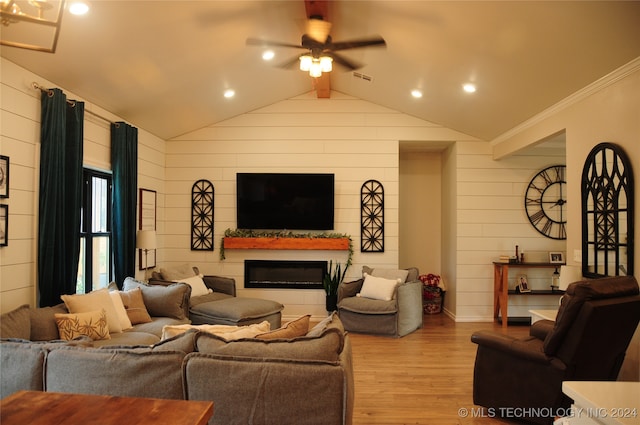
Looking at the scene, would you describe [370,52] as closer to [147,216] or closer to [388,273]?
[388,273]

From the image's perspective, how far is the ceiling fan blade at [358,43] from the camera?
134 inches

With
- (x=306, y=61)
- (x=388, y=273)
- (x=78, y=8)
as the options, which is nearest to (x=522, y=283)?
(x=388, y=273)

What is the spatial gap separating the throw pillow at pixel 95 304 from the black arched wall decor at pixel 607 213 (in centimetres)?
427

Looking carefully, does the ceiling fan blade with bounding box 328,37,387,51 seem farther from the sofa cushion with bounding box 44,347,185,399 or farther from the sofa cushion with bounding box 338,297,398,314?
the sofa cushion with bounding box 338,297,398,314

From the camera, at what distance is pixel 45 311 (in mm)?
3260

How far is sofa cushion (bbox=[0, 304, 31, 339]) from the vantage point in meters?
2.78

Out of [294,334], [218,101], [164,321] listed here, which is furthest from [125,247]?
[294,334]

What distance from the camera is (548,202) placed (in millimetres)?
6309

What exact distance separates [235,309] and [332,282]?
6.07ft

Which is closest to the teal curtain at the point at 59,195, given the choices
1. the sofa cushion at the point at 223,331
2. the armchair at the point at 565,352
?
the sofa cushion at the point at 223,331

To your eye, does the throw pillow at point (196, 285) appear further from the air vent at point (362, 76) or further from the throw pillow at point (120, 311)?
the air vent at point (362, 76)


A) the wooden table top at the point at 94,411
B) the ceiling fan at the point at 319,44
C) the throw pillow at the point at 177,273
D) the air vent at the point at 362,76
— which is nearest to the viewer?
the wooden table top at the point at 94,411

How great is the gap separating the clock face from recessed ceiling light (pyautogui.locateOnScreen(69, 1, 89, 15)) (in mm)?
5990

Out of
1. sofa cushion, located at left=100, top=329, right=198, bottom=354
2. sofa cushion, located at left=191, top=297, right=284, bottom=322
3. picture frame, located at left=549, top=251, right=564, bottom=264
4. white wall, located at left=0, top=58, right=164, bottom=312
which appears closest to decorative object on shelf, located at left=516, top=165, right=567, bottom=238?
picture frame, located at left=549, top=251, right=564, bottom=264
